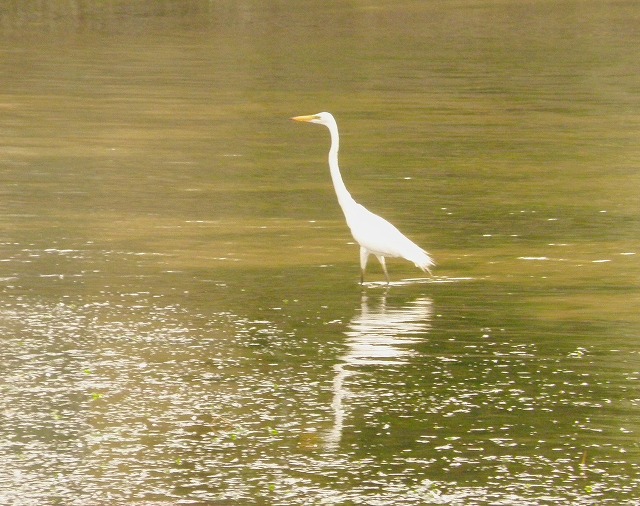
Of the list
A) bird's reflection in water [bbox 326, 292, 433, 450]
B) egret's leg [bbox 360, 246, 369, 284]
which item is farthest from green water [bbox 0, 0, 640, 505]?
egret's leg [bbox 360, 246, 369, 284]

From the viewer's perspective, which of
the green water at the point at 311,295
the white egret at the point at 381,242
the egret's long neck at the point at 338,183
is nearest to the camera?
the green water at the point at 311,295

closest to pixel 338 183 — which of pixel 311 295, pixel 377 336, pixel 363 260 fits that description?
pixel 363 260

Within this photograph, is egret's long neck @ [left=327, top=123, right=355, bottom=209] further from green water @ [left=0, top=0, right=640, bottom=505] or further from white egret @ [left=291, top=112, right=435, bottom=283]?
green water @ [left=0, top=0, right=640, bottom=505]

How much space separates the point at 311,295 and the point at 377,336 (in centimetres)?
122

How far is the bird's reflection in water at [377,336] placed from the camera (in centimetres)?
848

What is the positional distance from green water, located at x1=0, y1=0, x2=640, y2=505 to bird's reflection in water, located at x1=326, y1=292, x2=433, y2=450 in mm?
26

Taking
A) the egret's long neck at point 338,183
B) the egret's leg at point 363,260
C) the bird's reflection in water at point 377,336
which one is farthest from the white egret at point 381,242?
the bird's reflection in water at point 377,336

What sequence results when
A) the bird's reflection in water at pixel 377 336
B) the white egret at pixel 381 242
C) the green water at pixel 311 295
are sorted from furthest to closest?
the white egret at pixel 381 242
the bird's reflection in water at pixel 377 336
the green water at pixel 311 295

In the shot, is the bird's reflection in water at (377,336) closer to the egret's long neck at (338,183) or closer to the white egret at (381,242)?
the white egret at (381,242)

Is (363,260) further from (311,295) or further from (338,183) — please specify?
(338,183)

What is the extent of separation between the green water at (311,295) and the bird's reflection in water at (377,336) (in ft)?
0.08

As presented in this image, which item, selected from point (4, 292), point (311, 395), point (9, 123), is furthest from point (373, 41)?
point (311, 395)

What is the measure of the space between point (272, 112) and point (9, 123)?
11.6 ft

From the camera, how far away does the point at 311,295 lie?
35.3 feet
